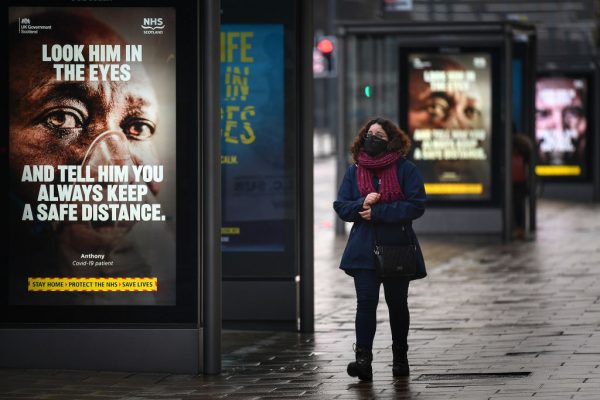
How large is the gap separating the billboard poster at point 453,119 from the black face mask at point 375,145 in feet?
37.5

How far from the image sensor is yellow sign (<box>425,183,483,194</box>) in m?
20.6

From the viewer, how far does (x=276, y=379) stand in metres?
8.99

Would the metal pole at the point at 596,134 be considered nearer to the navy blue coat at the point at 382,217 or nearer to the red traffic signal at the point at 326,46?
the red traffic signal at the point at 326,46

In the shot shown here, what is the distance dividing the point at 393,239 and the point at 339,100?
1185 cm

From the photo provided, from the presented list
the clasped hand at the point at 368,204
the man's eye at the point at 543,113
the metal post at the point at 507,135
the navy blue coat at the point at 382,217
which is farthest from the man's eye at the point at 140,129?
the man's eye at the point at 543,113

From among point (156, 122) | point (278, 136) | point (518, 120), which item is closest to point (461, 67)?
point (518, 120)

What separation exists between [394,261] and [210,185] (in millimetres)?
1179

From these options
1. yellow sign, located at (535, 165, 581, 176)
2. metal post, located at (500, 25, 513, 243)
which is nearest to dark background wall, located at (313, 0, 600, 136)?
yellow sign, located at (535, 165, 581, 176)

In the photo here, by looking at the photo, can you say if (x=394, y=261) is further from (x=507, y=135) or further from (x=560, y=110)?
(x=560, y=110)

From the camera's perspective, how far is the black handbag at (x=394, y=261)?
8.89m

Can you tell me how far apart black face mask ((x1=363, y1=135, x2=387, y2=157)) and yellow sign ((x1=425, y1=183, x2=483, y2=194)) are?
1155 cm

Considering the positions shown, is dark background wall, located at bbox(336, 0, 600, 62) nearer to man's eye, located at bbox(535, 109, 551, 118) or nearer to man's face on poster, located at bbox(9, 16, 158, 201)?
man's eye, located at bbox(535, 109, 551, 118)

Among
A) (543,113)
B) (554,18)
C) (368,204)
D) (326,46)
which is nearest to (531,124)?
(554,18)

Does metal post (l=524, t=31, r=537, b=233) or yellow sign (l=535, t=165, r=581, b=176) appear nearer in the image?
metal post (l=524, t=31, r=537, b=233)
